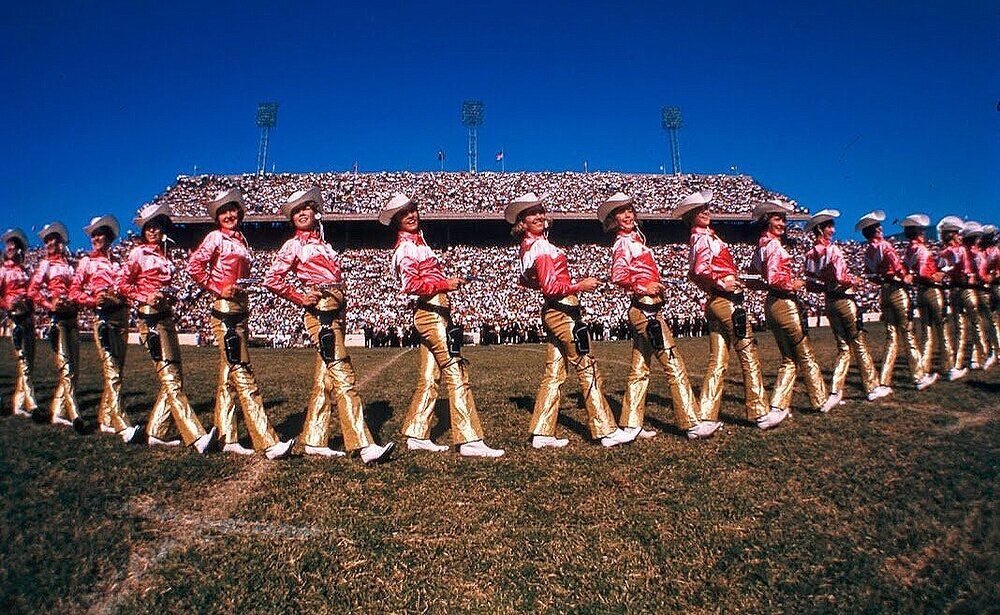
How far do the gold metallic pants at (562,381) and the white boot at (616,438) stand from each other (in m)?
0.04

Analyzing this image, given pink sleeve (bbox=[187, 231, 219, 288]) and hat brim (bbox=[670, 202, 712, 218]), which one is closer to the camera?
pink sleeve (bbox=[187, 231, 219, 288])

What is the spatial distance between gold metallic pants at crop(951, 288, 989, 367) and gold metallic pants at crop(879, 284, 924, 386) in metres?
2.24

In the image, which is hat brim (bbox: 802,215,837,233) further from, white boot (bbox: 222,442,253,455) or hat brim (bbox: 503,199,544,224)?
white boot (bbox: 222,442,253,455)

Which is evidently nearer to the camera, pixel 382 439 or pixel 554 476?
Result: pixel 554 476

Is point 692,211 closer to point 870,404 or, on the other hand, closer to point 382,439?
point 870,404

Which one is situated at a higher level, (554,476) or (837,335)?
(837,335)

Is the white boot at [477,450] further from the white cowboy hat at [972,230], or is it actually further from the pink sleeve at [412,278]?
the white cowboy hat at [972,230]

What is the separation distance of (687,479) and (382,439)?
2.98 metres

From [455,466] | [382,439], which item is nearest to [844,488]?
[455,466]

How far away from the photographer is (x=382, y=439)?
→ 17.0ft

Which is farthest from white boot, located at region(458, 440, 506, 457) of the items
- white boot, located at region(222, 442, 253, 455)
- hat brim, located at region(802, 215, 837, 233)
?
hat brim, located at region(802, 215, 837, 233)

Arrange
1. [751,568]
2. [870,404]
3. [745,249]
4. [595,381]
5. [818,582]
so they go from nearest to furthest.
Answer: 1. [818,582]
2. [751,568]
3. [595,381]
4. [870,404]
5. [745,249]

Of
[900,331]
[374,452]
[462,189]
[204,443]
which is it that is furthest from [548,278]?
[462,189]

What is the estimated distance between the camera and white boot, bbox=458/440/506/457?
4363 mm
